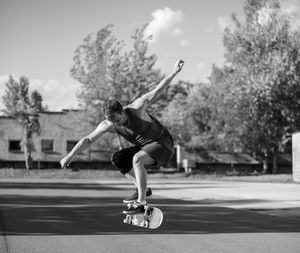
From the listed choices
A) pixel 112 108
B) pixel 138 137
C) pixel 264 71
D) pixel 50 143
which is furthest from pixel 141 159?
pixel 50 143

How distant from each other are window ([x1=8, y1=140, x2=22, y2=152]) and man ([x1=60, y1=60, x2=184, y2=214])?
48718 millimetres

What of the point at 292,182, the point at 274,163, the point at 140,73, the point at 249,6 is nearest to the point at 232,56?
the point at 249,6

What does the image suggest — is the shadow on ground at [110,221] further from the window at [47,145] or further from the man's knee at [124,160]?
the window at [47,145]

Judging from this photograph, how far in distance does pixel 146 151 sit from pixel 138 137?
0.72ft

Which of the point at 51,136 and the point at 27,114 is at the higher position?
the point at 27,114

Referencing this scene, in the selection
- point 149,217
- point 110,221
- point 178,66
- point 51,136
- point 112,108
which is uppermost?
point 51,136

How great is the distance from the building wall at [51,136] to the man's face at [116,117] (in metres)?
47.2

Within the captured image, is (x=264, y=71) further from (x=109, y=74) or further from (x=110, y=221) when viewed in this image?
(x=110, y=221)

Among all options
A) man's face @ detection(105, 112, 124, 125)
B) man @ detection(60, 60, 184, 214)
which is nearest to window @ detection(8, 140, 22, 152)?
man @ detection(60, 60, 184, 214)

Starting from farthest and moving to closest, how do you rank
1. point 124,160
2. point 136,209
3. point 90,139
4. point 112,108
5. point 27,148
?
1. point 27,148
2. point 124,160
3. point 136,209
4. point 90,139
5. point 112,108

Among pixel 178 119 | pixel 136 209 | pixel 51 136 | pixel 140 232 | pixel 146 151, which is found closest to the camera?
pixel 146 151

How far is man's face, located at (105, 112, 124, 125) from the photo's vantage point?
6.79 meters

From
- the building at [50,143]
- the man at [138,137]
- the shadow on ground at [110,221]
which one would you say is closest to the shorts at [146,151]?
the man at [138,137]

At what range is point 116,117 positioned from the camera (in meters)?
6.81
